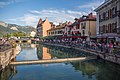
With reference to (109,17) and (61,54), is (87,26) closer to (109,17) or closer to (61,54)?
(61,54)

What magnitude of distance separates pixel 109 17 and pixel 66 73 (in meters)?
21.3

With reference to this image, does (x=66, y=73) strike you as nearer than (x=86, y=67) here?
Yes

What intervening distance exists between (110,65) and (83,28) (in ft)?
124

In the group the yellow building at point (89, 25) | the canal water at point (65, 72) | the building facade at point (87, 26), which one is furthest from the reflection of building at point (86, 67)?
the yellow building at point (89, 25)

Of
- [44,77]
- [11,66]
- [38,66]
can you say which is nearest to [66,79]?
[44,77]

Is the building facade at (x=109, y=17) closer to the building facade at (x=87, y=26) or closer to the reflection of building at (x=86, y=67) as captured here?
the reflection of building at (x=86, y=67)

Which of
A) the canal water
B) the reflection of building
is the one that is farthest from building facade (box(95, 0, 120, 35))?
the canal water

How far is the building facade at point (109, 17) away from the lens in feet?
113

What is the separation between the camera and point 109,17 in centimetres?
3891

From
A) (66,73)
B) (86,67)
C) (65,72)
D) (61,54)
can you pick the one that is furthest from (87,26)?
(66,73)

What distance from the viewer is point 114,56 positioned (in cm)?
2541

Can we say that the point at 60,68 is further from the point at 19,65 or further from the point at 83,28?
the point at 83,28

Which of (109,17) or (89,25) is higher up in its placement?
(89,25)

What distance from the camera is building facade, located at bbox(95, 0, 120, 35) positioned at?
34394 millimetres
